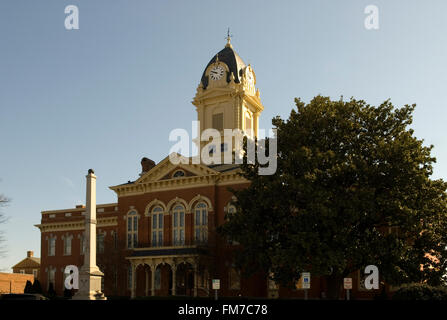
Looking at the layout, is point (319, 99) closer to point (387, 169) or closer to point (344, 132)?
point (344, 132)

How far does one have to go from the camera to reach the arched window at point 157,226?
52781mm

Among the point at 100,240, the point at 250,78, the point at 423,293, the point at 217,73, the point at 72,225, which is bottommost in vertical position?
the point at 423,293

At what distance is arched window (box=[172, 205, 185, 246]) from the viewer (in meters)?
51.4

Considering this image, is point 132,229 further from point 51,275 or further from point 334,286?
point 334,286

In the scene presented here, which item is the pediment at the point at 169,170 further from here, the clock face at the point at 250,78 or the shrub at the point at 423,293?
the shrub at the point at 423,293

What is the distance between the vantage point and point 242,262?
36.5 metres

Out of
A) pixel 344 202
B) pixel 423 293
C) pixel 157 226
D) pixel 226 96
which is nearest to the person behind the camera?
pixel 423 293

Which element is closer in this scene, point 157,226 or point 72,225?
point 157,226

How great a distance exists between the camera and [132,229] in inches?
2151

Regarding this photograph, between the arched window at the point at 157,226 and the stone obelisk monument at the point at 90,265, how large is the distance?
55.5 ft

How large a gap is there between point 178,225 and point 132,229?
5313 mm

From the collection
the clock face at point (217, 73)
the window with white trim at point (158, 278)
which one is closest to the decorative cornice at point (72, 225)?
the window with white trim at point (158, 278)

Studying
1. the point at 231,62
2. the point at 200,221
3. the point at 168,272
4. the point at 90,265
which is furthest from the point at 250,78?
the point at 90,265
